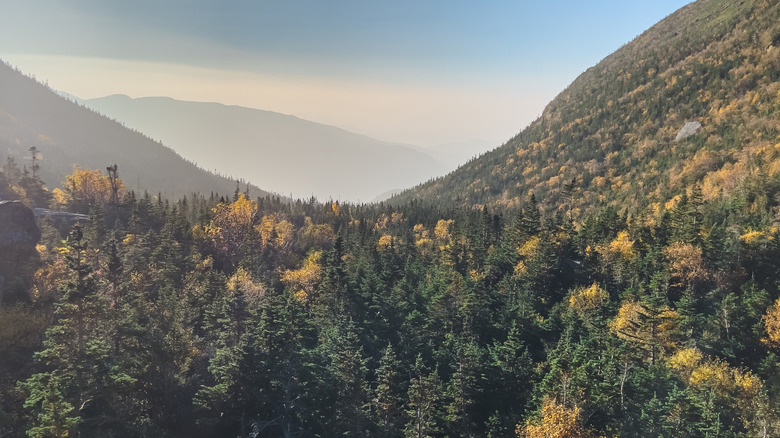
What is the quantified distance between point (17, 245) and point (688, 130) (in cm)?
20309

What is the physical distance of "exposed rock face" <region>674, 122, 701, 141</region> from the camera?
480 feet

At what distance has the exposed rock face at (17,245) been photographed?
2564 inches

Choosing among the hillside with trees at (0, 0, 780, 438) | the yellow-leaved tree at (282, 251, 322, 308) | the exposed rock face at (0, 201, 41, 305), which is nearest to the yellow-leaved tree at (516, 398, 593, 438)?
the hillside with trees at (0, 0, 780, 438)

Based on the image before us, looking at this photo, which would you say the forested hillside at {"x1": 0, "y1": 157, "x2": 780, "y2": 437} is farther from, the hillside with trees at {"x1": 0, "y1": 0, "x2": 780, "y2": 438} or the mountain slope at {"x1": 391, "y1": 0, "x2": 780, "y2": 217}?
the mountain slope at {"x1": 391, "y1": 0, "x2": 780, "y2": 217}

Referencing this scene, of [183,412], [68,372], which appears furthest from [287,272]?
[68,372]

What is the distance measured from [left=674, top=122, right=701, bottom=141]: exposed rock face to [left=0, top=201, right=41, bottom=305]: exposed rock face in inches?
7807

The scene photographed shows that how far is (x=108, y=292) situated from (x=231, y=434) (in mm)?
36968

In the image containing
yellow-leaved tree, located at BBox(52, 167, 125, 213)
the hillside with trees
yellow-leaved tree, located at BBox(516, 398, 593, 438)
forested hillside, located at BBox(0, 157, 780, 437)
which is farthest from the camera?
yellow-leaved tree, located at BBox(52, 167, 125, 213)

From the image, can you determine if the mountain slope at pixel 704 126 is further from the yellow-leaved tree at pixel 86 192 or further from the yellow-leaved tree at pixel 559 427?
the yellow-leaved tree at pixel 86 192

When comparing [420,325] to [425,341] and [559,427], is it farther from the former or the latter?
[559,427]

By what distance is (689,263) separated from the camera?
2539 inches

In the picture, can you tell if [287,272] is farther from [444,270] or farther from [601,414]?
[601,414]

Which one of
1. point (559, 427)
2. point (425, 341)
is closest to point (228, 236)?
point (425, 341)

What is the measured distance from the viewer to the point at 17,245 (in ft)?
233
